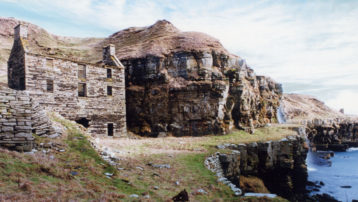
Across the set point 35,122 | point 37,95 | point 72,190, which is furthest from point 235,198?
point 37,95

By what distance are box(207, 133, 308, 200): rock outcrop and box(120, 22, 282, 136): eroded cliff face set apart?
6122 millimetres

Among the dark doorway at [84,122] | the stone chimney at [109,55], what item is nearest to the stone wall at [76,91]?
the dark doorway at [84,122]

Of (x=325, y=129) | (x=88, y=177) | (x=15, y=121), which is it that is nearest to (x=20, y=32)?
(x=15, y=121)

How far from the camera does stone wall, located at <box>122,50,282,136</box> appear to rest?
31.3m

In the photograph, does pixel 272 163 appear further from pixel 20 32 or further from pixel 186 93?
pixel 20 32

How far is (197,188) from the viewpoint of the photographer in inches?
477

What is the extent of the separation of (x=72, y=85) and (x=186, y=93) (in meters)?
14.4

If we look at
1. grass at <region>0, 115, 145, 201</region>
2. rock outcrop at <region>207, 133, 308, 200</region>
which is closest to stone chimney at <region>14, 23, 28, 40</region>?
grass at <region>0, 115, 145, 201</region>

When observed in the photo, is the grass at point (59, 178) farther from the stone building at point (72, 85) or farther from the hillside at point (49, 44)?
the hillside at point (49, 44)

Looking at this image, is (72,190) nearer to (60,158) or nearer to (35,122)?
(60,158)

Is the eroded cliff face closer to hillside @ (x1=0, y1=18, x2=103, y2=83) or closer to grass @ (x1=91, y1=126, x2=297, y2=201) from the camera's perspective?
Result: grass @ (x1=91, y1=126, x2=297, y2=201)

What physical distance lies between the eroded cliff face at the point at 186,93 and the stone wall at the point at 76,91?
408 centimetres

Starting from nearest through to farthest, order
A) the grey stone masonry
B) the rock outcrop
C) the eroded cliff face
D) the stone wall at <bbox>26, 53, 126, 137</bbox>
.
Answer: the grey stone masonry, the rock outcrop, the stone wall at <bbox>26, 53, 126, 137</bbox>, the eroded cliff face

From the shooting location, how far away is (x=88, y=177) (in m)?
10.4
